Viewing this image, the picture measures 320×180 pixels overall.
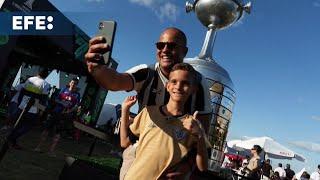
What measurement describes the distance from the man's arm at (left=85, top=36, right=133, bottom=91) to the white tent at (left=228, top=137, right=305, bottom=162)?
2266 cm

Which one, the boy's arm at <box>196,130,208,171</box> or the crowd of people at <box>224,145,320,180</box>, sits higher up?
the crowd of people at <box>224,145,320,180</box>

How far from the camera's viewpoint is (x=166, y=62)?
2488mm

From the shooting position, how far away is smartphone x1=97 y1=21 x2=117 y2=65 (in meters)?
1.62

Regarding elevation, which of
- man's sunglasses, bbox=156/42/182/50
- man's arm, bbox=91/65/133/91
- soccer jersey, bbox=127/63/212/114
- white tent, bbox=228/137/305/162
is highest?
white tent, bbox=228/137/305/162

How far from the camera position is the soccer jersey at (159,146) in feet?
6.79

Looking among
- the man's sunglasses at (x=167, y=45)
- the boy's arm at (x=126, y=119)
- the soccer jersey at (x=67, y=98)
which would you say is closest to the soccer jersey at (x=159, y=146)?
the boy's arm at (x=126, y=119)

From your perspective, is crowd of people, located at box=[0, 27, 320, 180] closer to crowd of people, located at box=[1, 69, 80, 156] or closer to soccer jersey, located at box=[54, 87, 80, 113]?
crowd of people, located at box=[1, 69, 80, 156]

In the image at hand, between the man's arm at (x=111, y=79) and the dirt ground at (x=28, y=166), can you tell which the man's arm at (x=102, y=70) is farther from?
the dirt ground at (x=28, y=166)

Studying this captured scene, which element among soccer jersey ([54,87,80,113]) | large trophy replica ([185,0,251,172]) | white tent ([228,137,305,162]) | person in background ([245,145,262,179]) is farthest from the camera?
white tent ([228,137,305,162])

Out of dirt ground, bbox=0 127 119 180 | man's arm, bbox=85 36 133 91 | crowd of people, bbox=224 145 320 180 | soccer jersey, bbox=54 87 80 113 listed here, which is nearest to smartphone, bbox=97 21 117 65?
man's arm, bbox=85 36 133 91

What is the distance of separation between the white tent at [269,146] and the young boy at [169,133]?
73.8 ft

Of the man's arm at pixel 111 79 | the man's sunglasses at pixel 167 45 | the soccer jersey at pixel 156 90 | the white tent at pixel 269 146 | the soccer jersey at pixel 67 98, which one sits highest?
the white tent at pixel 269 146

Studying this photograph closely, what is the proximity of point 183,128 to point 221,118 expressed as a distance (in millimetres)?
4757

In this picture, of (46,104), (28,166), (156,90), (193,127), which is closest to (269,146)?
(46,104)
